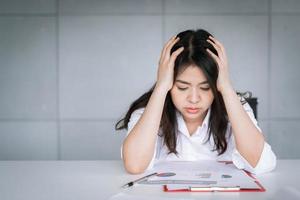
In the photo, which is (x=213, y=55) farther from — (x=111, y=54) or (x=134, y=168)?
(x=111, y=54)

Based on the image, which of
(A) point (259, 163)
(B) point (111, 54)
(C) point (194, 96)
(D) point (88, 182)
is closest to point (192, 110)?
(C) point (194, 96)

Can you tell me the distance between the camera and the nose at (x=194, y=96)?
1.54 metres

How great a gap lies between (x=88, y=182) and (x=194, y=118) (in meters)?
0.62

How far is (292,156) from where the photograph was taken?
3170 mm

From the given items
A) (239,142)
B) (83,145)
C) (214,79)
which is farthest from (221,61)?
(83,145)

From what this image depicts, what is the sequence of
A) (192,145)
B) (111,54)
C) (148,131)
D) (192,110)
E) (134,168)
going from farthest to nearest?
Result: (111,54), (192,145), (192,110), (148,131), (134,168)

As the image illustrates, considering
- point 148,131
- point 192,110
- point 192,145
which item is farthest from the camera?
point 192,145

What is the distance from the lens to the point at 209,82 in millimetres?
1548

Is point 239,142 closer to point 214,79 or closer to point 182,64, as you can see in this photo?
point 214,79

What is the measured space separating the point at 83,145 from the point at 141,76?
2.16 feet

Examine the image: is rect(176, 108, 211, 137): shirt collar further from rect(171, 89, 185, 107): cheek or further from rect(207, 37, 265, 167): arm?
rect(207, 37, 265, 167): arm

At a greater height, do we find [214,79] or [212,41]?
[212,41]

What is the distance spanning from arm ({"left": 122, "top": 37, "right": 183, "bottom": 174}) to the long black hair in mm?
54

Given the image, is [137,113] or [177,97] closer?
[177,97]
